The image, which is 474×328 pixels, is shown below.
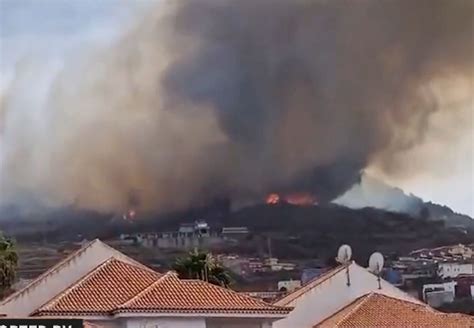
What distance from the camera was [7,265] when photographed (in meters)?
19.8

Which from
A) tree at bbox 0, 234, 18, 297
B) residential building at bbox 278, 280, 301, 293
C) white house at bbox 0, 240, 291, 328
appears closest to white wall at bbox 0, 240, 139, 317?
white house at bbox 0, 240, 291, 328

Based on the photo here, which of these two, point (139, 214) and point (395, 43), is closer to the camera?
point (139, 214)

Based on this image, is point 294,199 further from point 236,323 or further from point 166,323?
point 166,323

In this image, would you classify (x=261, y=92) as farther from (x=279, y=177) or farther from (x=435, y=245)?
(x=435, y=245)

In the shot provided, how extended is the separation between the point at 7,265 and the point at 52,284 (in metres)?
2.65

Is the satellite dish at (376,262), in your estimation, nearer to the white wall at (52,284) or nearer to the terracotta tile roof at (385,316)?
the terracotta tile roof at (385,316)

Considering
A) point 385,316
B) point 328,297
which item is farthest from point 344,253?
point 385,316

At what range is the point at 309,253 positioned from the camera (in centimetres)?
2397

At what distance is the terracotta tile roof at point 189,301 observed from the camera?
15.1 meters

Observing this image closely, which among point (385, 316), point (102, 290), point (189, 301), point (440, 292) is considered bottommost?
point (385, 316)

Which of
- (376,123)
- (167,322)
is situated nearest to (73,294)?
(167,322)

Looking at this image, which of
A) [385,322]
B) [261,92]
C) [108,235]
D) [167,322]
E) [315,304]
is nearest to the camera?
[167,322]

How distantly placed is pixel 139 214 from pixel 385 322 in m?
7.28

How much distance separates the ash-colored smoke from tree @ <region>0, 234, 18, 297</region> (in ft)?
Answer: 6.38
